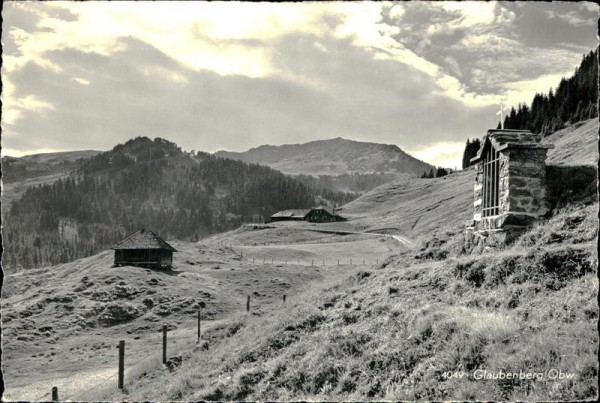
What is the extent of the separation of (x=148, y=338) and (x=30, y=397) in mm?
11962

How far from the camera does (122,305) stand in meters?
36.7

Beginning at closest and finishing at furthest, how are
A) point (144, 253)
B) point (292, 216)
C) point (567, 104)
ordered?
1. point (144, 253)
2. point (567, 104)
3. point (292, 216)

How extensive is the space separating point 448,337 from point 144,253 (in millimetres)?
52077

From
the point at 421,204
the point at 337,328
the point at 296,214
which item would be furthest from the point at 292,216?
the point at 337,328

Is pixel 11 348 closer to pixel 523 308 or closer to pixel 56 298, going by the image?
pixel 56 298

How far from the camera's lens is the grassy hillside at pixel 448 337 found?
6.57m

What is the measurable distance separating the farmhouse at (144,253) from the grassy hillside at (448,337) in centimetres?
4097

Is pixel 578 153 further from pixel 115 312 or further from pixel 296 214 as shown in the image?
pixel 296 214

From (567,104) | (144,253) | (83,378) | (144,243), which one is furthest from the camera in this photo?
(567,104)

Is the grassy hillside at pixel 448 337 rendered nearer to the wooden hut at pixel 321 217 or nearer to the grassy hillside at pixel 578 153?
the grassy hillside at pixel 578 153

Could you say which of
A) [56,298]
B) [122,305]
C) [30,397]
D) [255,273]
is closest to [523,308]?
[30,397]

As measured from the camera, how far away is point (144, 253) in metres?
55.0

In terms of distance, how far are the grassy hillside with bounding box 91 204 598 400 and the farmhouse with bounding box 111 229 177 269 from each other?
4097cm

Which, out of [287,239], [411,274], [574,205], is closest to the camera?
[574,205]
